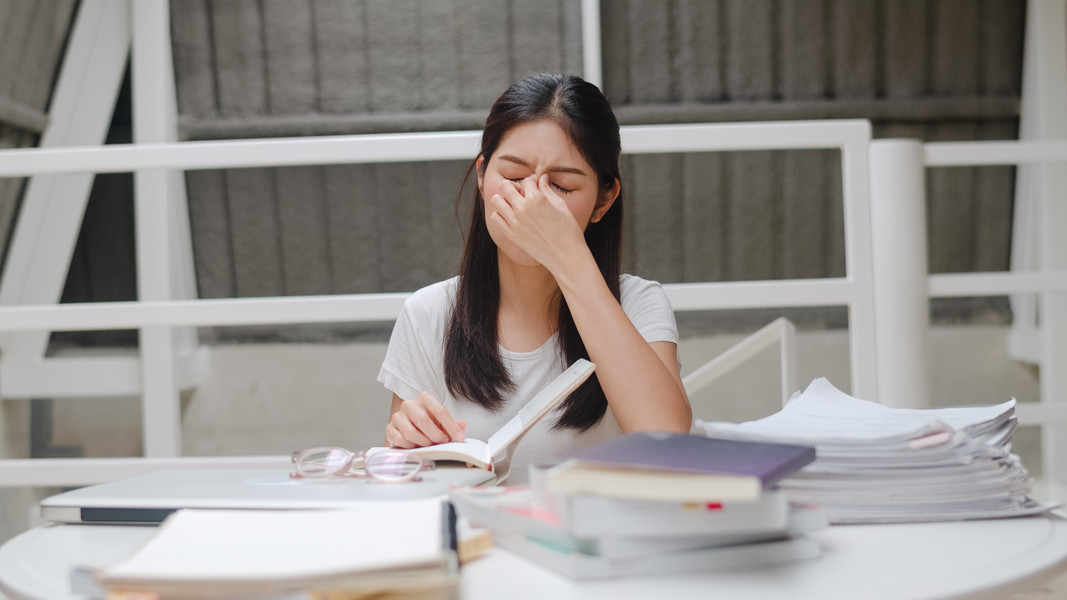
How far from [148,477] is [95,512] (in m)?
0.11

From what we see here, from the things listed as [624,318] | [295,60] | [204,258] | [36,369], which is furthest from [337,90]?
[624,318]

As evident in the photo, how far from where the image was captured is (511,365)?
3.95 ft

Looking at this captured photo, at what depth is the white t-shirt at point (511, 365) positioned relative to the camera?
1160 millimetres

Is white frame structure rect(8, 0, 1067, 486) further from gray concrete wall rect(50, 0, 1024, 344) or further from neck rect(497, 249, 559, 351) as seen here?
gray concrete wall rect(50, 0, 1024, 344)

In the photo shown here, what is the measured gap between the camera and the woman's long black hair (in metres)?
1.14

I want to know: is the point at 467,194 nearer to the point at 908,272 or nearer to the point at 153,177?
the point at 153,177

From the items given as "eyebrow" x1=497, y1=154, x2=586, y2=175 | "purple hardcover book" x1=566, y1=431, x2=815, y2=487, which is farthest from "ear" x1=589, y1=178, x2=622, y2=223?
"purple hardcover book" x1=566, y1=431, x2=815, y2=487

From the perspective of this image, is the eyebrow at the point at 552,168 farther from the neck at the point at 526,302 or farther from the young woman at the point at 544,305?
the neck at the point at 526,302

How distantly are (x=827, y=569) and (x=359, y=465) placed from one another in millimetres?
397

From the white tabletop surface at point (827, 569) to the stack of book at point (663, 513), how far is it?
1 cm

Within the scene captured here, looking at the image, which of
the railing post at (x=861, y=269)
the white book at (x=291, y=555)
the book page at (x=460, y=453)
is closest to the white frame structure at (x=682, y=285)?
the railing post at (x=861, y=269)

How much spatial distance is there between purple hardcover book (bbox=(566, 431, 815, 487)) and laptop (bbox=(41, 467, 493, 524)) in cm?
19

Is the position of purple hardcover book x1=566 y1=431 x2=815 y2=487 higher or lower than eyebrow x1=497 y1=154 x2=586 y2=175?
lower

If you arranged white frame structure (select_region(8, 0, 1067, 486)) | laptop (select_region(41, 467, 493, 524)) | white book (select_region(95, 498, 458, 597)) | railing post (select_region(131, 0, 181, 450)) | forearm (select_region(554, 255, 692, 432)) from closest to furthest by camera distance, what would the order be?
1. white book (select_region(95, 498, 458, 597))
2. laptop (select_region(41, 467, 493, 524))
3. forearm (select_region(554, 255, 692, 432))
4. white frame structure (select_region(8, 0, 1067, 486))
5. railing post (select_region(131, 0, 181, 450))
